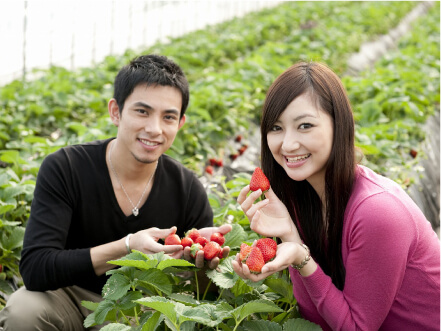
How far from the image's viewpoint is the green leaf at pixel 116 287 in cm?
199

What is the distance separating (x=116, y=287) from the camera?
2023 mm

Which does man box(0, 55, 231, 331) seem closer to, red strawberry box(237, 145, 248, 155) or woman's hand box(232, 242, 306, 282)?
woman's hand box(232, 242, 306, 282)

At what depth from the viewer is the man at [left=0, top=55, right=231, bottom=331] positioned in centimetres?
251

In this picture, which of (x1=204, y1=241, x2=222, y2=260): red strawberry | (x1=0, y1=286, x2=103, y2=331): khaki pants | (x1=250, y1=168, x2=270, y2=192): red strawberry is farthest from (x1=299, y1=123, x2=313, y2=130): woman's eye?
(x1=0, y1=286, x2=103, y2=331): khaki pants

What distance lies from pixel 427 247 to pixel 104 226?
4.70 feet

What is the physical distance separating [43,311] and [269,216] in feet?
3.62

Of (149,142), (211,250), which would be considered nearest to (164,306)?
(211,250)

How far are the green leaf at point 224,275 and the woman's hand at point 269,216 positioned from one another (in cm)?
20

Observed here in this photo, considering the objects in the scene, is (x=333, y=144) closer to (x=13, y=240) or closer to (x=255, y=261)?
(x=255, y=261)

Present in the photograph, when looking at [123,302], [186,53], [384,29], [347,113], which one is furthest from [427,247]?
[384,29]

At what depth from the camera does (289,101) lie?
208 cm

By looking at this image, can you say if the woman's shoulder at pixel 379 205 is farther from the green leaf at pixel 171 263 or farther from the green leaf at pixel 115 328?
the green leaf at pixel 115 328

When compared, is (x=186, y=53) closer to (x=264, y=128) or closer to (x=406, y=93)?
(x=406, y=93)

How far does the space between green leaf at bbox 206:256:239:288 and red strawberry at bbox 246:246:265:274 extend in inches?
8.7
